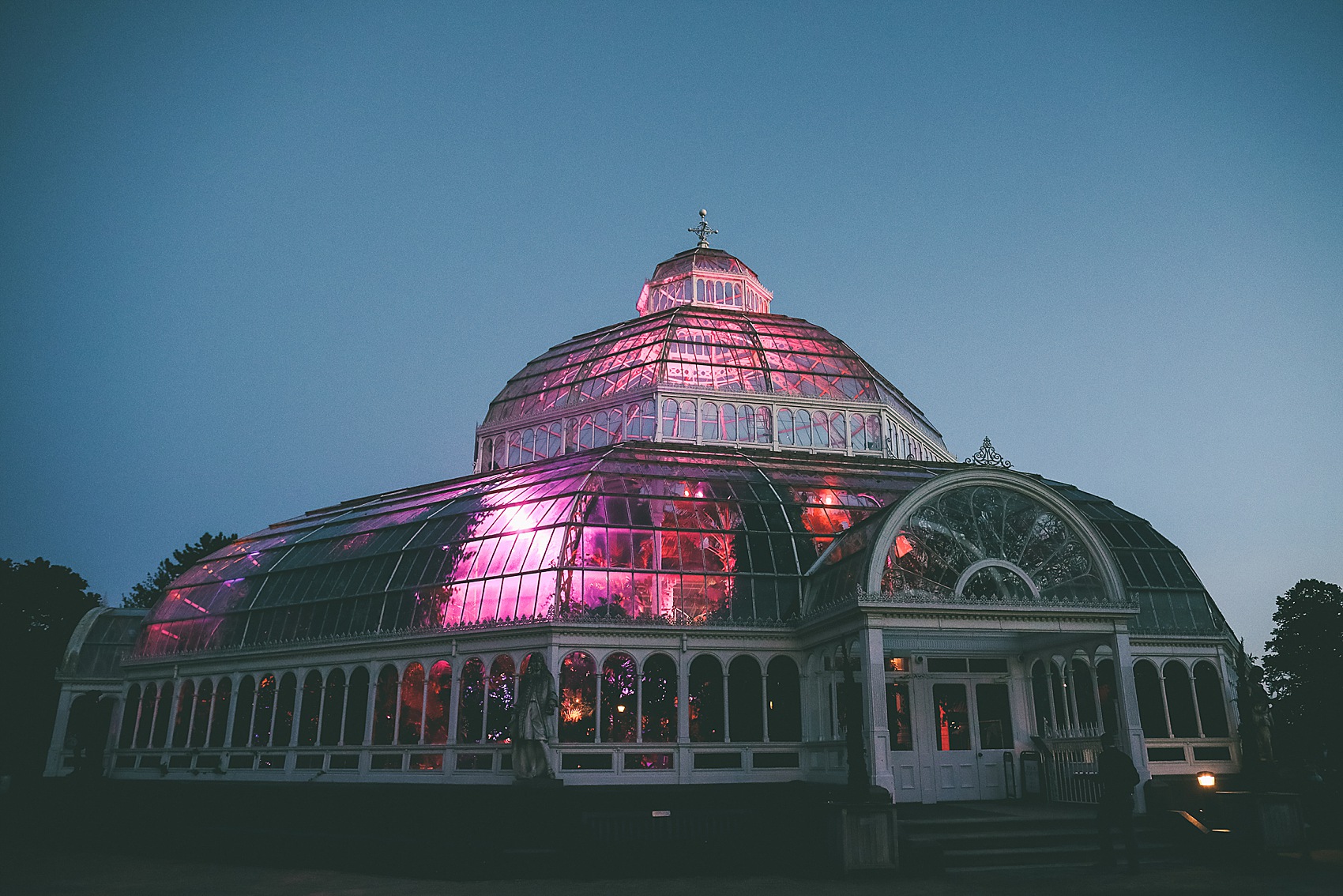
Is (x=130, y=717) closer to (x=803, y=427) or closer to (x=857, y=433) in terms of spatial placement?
(x=803, y=427)

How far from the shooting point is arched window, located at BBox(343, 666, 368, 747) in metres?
26.2

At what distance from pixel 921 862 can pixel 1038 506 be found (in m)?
10.1

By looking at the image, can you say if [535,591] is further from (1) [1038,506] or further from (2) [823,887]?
(1) [1038,506]

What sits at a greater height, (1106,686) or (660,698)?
(1106,686)

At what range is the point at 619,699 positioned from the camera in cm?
2372

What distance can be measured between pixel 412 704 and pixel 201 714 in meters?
10.1

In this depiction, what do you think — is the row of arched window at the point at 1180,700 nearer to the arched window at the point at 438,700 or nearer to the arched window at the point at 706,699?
the arched window at the point at 706,699

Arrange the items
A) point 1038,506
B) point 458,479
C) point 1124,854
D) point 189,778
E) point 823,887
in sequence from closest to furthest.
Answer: point 823,887 < point 1124,854 < point 1038,506 < point 189,778 < point 458,479

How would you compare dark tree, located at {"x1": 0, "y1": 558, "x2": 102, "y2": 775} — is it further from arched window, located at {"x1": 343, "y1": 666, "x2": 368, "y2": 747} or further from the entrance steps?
the entrance steps

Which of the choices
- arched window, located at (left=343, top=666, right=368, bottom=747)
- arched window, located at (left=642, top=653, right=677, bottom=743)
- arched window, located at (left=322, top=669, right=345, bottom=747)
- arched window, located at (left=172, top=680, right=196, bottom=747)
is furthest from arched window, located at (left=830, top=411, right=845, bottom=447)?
arched window, located at (left=172, top=680, right=196, bottom=747)

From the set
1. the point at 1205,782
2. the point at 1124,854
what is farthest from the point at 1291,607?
the point at 1124,854

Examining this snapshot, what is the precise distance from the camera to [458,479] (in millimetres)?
34875

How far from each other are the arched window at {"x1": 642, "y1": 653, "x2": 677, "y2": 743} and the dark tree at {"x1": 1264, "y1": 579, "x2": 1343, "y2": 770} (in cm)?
3308

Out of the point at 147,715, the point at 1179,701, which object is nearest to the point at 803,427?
the point at 1179,701
